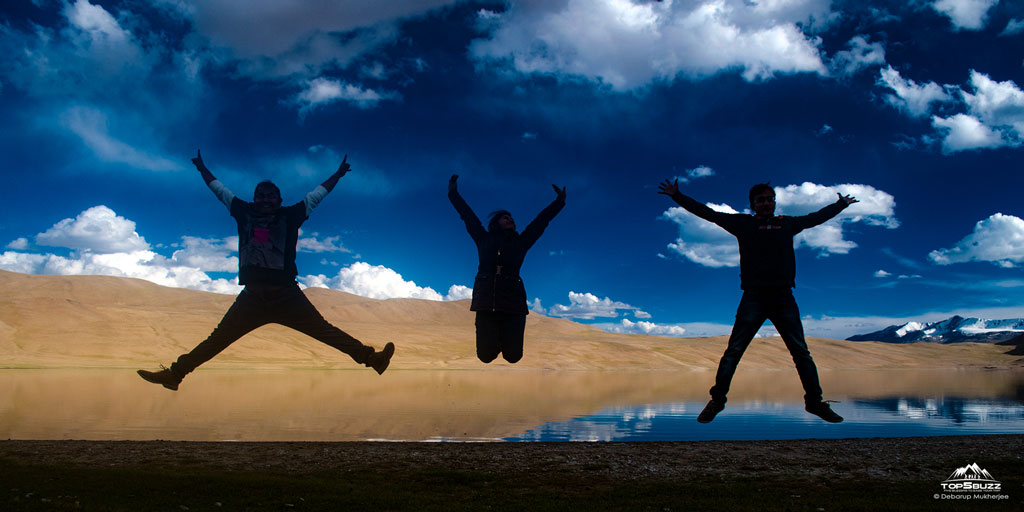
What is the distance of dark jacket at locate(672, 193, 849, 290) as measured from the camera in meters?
7.65

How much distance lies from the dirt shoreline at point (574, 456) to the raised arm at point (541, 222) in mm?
9768

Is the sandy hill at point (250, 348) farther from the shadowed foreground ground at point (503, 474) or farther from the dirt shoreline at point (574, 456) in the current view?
the shadowed foreground ground at point (503, 474)

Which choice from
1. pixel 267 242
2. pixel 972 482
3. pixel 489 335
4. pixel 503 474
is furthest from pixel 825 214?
pixel 503 474

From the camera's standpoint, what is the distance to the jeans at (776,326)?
25.1ft

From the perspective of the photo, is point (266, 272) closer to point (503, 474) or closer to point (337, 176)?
point (337, 176)

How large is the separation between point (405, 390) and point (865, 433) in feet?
118

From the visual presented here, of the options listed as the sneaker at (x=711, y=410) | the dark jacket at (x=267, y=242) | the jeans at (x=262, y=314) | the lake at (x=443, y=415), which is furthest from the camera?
the lake at (x=443, y=415)

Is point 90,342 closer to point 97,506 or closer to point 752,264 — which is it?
point 97,506

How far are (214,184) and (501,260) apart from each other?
12.5 feet

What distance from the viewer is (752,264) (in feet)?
25.3

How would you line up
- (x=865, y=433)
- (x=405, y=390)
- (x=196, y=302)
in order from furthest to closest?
(x=196, y=302) → (x=405, y=390) → (x=865, y=433)

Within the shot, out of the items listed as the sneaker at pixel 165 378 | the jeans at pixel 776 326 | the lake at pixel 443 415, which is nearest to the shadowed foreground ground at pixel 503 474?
the sneaker at pixel 165 378

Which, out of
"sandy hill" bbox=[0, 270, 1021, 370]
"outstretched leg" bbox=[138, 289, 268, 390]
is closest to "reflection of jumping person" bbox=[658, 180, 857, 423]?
"outstretched leg" bbox=[138, 289, 268, 390]

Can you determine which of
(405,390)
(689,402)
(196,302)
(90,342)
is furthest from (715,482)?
(196,302)
